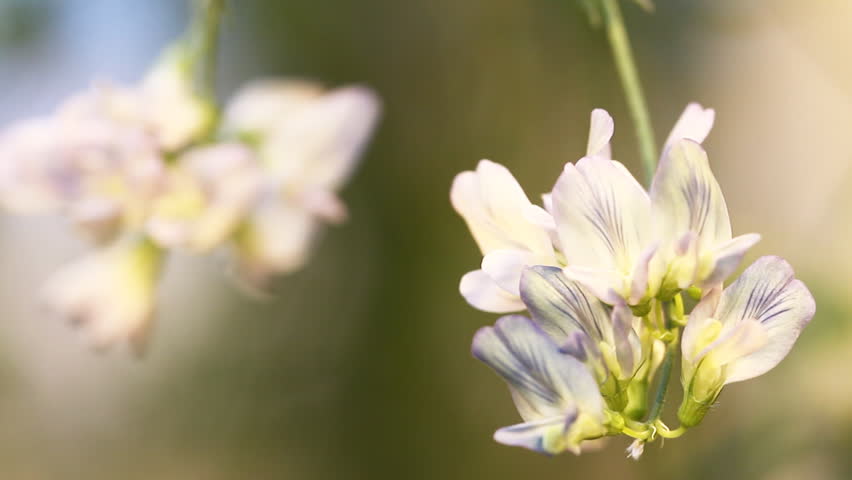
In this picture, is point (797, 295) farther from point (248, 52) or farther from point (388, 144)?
point (248, 52)

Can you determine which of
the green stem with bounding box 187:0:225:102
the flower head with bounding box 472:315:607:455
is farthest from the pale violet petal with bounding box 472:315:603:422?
the green stem with bounding box 187:0:225:102

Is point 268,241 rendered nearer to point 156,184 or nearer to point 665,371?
point 156,184

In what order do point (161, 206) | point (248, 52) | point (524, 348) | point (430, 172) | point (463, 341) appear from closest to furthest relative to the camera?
point (524, 348) < point (161, 206) < point (463, 341) < point (430, 172) < point (248, 52)

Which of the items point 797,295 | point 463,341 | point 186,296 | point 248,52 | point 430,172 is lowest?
point 797,295

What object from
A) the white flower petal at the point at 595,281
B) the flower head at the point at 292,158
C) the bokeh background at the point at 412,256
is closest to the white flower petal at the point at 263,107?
the flower head at the point at 292,158

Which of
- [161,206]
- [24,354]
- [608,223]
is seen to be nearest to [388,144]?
[24,354]

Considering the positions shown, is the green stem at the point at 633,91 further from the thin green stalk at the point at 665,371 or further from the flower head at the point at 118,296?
the flower head at the point at 118,296
